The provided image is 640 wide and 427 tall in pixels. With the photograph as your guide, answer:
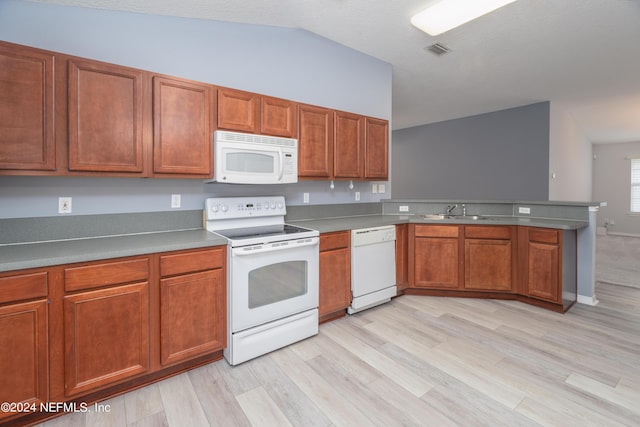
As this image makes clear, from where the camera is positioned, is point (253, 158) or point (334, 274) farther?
point (334, 274)

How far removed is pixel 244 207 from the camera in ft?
8.89

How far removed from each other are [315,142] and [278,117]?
0.45 meters

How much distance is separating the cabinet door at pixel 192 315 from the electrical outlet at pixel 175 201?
0.73m

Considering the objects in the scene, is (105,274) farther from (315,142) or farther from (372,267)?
Answer: (372,267)

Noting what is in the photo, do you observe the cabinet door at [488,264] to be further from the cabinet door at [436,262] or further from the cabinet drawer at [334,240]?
the cabinet drawer at [334,240]

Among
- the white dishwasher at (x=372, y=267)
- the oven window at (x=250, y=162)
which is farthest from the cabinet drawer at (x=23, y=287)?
the white dishwasher at (x=372, y=267)

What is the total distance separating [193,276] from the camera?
6.78ft

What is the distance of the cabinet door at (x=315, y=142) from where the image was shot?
9.65 feet

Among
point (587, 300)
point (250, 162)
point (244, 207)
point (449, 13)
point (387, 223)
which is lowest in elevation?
point (587, 300)

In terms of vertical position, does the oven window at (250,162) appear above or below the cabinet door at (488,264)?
above

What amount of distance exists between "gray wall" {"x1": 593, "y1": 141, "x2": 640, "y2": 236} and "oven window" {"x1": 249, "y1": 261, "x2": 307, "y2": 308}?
10.0 metres

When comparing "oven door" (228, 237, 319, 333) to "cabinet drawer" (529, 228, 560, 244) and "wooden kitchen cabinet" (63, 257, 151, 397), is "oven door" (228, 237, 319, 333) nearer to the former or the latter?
"wooden kitchen cabinet" (63, 257, 151, 397)

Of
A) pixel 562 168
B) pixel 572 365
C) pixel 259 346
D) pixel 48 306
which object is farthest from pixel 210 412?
pixel 562 168

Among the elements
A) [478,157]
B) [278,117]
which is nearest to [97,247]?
[278,117]
